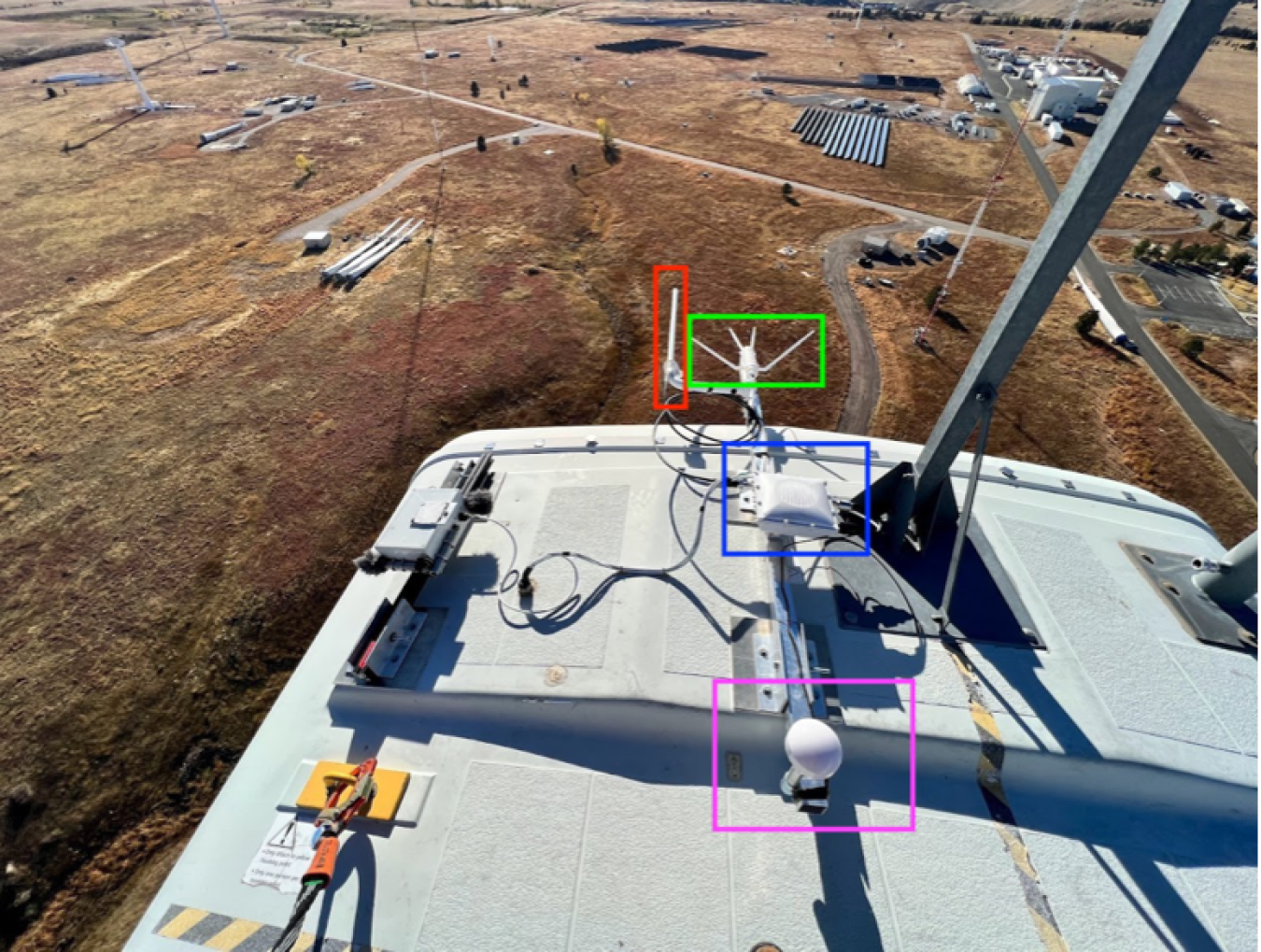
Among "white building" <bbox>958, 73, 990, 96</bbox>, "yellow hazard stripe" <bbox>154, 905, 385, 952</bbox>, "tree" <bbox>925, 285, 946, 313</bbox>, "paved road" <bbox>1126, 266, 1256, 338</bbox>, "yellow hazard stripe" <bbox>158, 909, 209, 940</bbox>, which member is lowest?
"tree" <bbox>925, 285, 946, 313</bbox>

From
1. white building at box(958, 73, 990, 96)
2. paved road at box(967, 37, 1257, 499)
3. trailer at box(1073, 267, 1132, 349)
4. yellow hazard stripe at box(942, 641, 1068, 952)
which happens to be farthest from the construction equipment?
white building at box(958, 73, 990, 96)

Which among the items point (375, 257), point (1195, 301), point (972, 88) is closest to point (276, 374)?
point (375, 257)

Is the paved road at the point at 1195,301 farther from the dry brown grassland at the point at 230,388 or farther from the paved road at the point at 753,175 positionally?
the dry brown grassland at the point at 230,388

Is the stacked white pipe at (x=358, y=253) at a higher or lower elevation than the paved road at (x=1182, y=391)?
lower

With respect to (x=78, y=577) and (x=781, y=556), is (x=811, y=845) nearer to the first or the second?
(x=781, y=556)

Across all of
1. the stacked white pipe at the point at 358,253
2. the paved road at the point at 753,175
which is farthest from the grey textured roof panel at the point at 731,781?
the paved road at the point at 753,175

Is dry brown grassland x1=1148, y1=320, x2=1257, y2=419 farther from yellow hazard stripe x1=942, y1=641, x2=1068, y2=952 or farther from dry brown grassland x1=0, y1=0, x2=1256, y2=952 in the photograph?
yellow hazard stripe x1=942, y1=641, x2=1068, y2=952

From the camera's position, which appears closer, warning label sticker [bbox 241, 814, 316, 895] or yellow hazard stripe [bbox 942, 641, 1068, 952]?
yellow hazard stripe [bbox 942, 641, 1068, 952]
